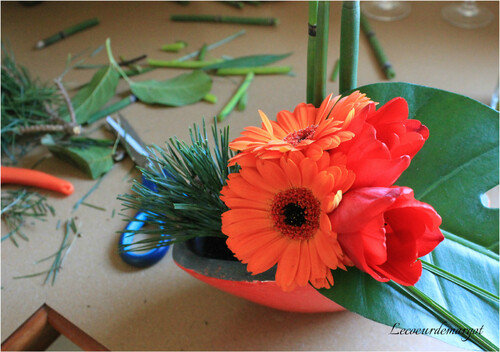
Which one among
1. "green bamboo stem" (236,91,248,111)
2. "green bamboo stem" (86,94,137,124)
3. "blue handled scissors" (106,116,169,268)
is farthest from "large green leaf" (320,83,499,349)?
"green bamboo stem" (86,94,137,124)

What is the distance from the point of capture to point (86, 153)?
1.99 feet

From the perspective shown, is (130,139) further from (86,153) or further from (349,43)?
(349,43)

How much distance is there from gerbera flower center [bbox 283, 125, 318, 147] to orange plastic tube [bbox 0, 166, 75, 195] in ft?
1.25

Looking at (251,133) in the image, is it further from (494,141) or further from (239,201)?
(494,141)

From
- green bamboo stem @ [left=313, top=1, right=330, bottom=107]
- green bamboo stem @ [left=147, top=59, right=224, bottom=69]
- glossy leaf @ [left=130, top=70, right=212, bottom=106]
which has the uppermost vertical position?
green bamboo stem @ [left=313, top=1, right=330, bottom=107]

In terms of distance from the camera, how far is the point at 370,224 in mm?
250

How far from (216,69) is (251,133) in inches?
18.7

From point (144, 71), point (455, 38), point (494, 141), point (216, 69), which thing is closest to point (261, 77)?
point (216, 69)

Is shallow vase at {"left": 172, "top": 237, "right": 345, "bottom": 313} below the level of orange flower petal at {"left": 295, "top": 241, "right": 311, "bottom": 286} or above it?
below

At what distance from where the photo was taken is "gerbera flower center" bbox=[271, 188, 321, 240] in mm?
272

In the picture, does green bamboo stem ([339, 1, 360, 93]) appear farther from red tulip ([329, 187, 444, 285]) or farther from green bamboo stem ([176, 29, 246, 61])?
green bamboo stem ([176, 29, 246, 61])

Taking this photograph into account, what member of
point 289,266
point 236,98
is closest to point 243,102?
point 236,98

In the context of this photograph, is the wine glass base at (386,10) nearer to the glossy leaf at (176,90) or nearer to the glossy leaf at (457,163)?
the glossy leaf at (176,90)

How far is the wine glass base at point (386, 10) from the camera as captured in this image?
0.78 meters
